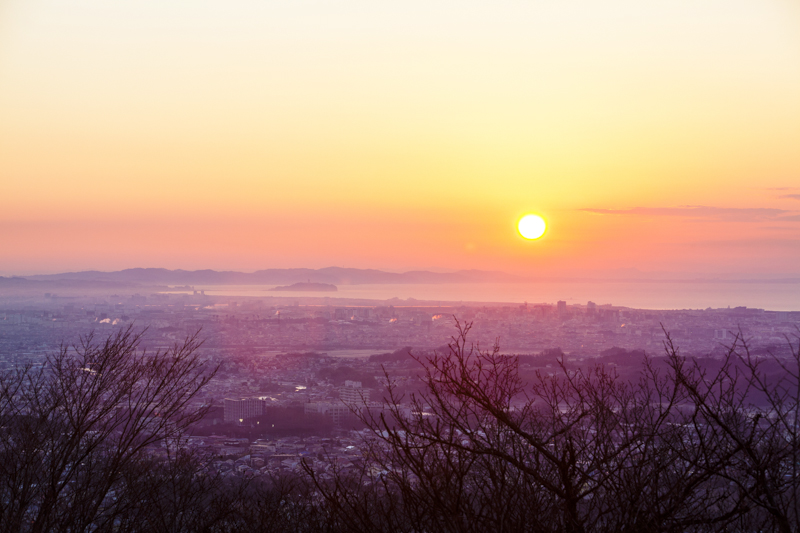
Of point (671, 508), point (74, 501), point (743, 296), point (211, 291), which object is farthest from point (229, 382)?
point (211, 291)

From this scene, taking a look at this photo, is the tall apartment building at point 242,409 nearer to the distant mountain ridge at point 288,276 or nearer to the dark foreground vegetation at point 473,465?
the dark foreground vegetation at point 473,465

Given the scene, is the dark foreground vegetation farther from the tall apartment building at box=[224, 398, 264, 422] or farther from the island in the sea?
the island in the sea

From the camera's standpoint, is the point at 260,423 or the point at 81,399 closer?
the point at 81,399

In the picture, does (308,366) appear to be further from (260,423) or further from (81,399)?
(81,399)

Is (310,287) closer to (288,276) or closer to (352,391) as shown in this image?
(288,276)

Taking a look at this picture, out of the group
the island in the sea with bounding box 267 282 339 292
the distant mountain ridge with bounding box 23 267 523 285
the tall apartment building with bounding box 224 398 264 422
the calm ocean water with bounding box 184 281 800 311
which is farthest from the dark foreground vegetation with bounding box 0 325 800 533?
the island in the sea with bounding box 267 282 339 292

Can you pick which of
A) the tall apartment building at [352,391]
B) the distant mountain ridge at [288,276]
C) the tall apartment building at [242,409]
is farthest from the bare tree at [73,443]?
the distant mountain ridge at [288,276]
